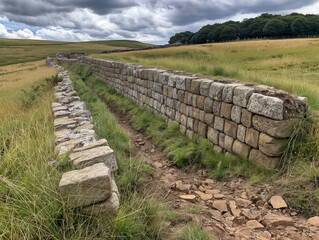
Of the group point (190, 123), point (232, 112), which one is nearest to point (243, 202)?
point (232, 112)

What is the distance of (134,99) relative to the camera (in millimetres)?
10391

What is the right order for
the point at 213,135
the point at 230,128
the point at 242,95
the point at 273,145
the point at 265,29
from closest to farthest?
the point at 273,145 < the point at 242,95 < the point at 230,128 < the point at 213,135 < the point at 265,29

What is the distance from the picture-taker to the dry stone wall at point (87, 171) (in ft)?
7.60

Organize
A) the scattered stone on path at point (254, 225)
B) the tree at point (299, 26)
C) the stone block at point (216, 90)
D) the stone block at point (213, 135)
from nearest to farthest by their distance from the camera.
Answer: the scattered stone on path at point (254, 225)
the stone block at point (216, 90)
the stone block at point (213, 135)
the tree at point (299, 26)

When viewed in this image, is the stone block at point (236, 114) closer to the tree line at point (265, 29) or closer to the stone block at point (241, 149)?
the stone block at point (241, 149)

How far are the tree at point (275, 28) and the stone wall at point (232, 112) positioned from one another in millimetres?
63476

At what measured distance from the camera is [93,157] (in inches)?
120

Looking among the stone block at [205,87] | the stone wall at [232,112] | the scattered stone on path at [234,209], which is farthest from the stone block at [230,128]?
the scattered stone on path at [234,209]

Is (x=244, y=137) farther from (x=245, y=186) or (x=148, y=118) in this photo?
(x=148, y=118)

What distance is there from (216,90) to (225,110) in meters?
0.46

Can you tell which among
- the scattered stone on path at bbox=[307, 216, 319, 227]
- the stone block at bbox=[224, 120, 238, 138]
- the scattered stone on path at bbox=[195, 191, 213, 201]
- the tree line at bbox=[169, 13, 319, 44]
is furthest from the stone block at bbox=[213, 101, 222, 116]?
the tree line at bbox=[169, 13, 319, 44]

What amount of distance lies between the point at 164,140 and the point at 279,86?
2.85m

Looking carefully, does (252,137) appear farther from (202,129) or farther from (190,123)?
(190,123)

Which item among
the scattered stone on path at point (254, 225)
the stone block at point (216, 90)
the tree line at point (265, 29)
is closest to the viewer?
the scattered stone on path at point (254, 225)
